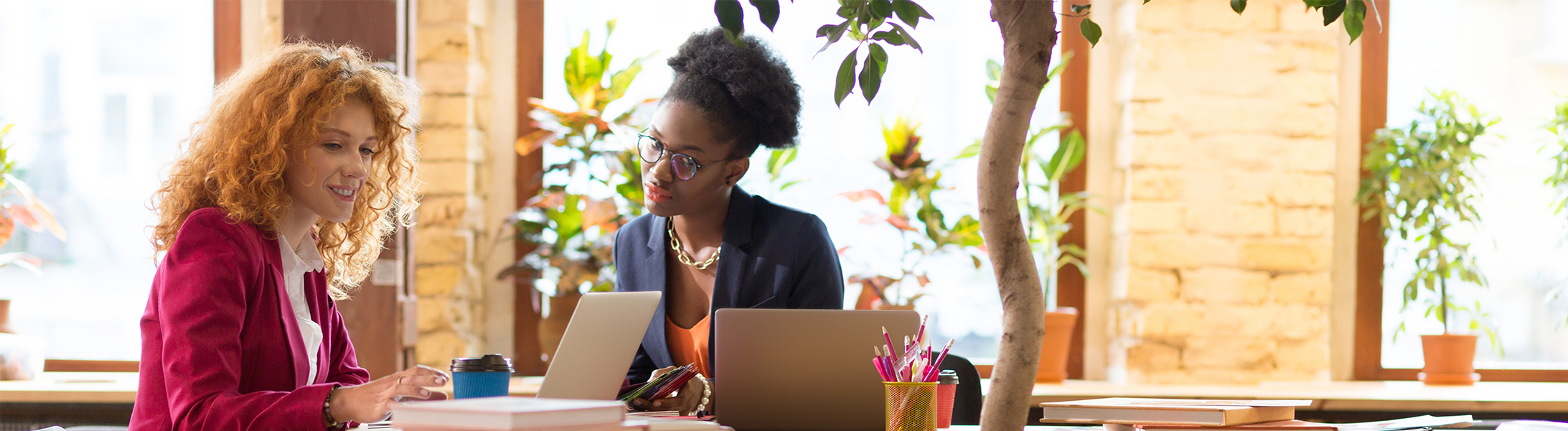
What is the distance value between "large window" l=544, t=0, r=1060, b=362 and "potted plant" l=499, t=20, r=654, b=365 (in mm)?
275

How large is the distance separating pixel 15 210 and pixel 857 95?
107 inches

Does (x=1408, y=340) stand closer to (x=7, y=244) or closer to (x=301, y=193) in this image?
(x=301, y=193)

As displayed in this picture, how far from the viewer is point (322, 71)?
63.8 inches

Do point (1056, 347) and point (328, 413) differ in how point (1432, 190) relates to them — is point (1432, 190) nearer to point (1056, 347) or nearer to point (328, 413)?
point (1056, 347)

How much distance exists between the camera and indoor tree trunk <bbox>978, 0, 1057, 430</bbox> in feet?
3.32

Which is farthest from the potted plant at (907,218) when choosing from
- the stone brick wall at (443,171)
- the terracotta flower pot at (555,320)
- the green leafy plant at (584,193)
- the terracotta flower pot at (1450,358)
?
the terracotta flower pot at (1450,358)

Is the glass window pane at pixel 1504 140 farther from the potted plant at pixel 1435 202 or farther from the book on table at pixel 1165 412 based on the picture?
the book on table at pixel 1165 412

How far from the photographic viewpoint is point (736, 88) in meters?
2.10

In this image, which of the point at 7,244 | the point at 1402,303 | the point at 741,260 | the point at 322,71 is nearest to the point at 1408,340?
the point at 1402,303

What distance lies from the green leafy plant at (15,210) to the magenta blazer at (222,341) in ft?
8.08

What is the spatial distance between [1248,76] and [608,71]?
2.06m

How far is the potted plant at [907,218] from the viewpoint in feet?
11.3

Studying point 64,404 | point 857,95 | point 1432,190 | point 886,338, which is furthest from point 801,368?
point 1432,190

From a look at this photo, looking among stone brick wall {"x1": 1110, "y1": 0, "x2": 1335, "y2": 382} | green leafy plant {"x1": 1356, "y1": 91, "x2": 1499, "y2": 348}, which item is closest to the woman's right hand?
stone brick wall {"x1": 1110, "y1": 0, "x2": 1335, "y2": 382}
